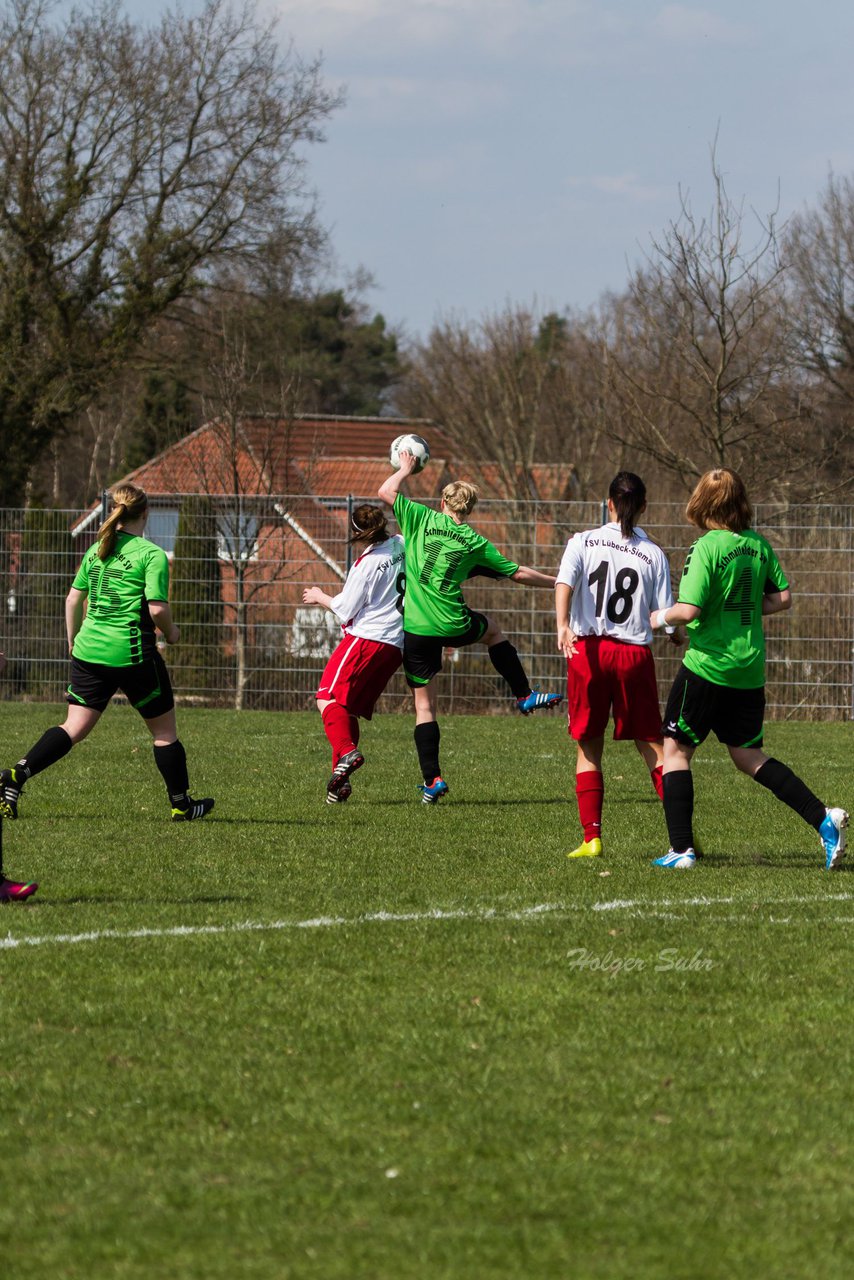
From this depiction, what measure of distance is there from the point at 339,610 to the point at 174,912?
4.00m

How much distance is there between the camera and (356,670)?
410 inches

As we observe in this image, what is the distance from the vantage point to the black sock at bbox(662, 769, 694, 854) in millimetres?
7879

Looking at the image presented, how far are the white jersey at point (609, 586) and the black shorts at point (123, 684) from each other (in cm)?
243

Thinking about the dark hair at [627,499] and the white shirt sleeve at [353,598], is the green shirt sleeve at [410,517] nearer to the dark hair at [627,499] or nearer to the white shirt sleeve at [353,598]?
the white shirt sleeve at [353,598]

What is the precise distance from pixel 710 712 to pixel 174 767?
3216mm

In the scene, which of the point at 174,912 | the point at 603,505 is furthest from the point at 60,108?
the point at 174,912

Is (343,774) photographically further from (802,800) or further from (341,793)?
(802,800)

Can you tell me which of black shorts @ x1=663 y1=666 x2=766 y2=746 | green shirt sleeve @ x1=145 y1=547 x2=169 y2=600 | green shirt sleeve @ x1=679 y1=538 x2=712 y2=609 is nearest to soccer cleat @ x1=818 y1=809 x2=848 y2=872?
black shorts @ x1=663 y1=666 x2=766 y2=746

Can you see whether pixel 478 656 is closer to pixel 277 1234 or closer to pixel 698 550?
pixel 698 550

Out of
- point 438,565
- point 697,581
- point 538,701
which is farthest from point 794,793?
point 438,565

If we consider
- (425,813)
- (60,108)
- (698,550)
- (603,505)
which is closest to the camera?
(698,550)

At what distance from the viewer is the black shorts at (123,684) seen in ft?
30.0

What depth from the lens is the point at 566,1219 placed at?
11.6ft

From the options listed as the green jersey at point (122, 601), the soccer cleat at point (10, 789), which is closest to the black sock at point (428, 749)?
the green jersey at point (122, 601)
